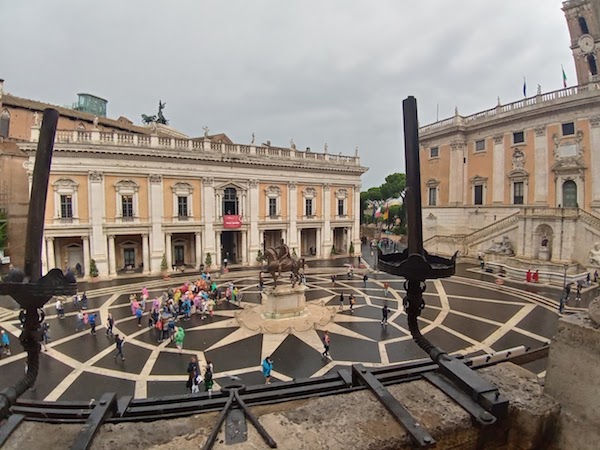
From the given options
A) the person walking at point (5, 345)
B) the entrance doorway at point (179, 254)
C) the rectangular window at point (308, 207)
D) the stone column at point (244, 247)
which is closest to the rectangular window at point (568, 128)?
the rectangular window at point (308, 207)

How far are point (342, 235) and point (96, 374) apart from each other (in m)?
35.7

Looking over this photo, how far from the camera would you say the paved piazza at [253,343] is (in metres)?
12.3

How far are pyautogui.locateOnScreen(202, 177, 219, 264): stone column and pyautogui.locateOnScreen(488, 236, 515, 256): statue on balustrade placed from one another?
94.3ft

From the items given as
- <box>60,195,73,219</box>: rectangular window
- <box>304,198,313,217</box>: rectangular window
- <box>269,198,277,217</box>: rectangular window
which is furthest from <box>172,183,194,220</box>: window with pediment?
<box>304,198,313,217</box>: rectangular window

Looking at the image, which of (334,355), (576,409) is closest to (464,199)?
(334,355)

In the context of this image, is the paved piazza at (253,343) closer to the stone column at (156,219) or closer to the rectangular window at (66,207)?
the stone column at (156,219)

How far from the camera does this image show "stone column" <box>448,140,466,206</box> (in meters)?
41.3

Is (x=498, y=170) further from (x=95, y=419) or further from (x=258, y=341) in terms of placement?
(x=95, y=419)

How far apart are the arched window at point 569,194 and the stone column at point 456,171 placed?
33.7ft

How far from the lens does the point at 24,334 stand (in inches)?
95.8

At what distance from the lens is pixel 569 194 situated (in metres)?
33.0

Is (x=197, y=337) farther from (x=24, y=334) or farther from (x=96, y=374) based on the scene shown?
(x=24, y=334)

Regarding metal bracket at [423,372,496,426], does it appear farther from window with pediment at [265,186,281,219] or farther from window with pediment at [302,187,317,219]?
window with pediment at [302,187,317,219]

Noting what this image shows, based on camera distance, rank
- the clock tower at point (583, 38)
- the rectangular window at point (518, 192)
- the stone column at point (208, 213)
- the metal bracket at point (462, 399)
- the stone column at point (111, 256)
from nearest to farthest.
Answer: the metal bracket at point (462, 399) → the stone column at point (111, 256) → the stone column at point (208, 213) → the rectangular window at point (518, 192) → the clock tower at point (583, 38)
